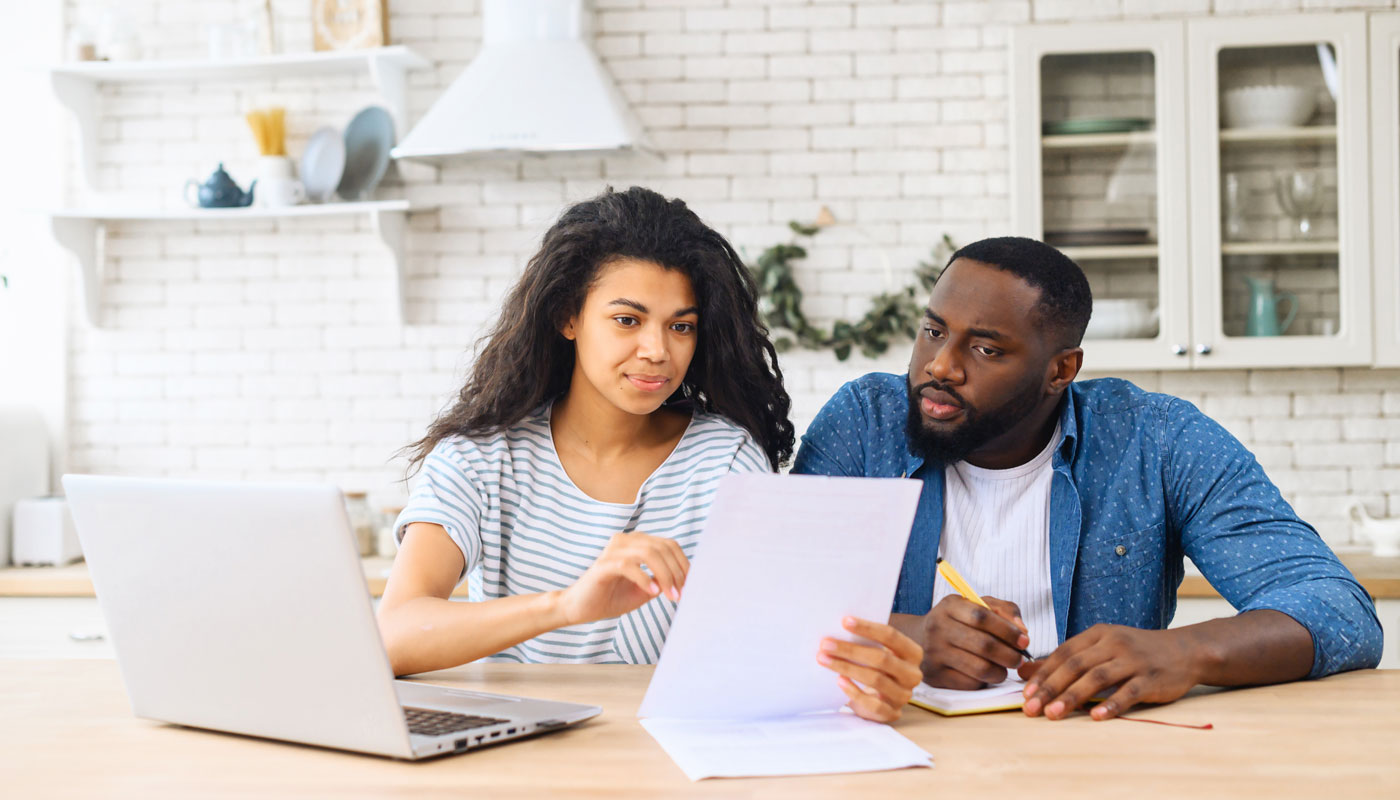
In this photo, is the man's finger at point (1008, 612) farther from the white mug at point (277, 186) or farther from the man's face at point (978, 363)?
the white mug at point (277, 186)

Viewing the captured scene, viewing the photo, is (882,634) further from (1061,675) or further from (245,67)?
(245,67)

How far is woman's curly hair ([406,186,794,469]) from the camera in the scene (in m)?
1.78

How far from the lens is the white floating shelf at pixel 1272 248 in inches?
122

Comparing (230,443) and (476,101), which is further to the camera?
(230,443)

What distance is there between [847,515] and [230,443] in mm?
2947

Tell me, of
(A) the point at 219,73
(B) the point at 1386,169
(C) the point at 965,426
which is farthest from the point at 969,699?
(A) the point at 219,73

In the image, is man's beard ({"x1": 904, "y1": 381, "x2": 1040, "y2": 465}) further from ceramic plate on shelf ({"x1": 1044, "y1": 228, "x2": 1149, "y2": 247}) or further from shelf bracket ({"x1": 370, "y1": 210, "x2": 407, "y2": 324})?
shelf bracket ({"x1": 370, "y1": 210, "x2": 407, "y2": 324})

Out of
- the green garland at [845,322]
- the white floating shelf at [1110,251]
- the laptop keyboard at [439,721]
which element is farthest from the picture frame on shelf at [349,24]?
the laptop keyboard at [439,721]

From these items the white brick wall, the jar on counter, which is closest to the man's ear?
the white brick wall

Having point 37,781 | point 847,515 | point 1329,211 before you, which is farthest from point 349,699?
point 1329,211

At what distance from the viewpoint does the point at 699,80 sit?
348 cm

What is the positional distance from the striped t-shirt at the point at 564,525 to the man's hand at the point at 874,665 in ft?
1.88

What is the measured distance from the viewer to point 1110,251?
10.3 ft

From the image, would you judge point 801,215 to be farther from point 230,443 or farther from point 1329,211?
point 230,443
